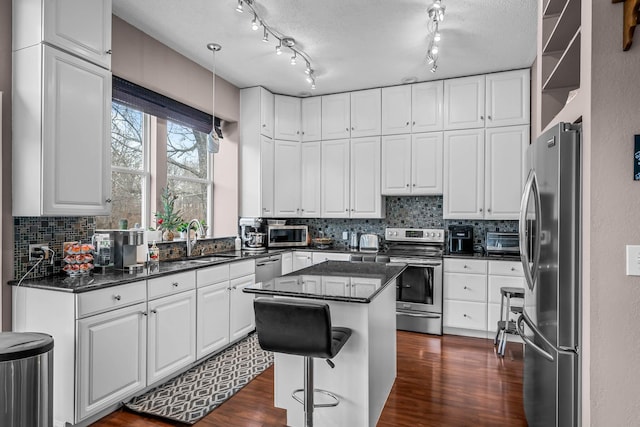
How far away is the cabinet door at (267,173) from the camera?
4.65 m

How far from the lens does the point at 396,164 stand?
4.57 meters

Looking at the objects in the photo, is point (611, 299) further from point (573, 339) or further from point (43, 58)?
point (43, 58)

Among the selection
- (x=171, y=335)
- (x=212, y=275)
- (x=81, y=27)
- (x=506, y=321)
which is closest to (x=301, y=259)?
(x=212, y=275)

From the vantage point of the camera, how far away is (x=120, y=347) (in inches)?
94.2

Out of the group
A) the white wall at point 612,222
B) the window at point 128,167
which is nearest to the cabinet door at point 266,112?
the window at point 128,167

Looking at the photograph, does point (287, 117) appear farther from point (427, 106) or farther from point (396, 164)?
point (427, 106)

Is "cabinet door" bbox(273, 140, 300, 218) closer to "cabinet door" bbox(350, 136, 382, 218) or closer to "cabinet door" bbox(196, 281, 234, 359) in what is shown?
"cabinet door" bbox(350, 136, 382, 218)

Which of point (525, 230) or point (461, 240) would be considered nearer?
point (525, 230)

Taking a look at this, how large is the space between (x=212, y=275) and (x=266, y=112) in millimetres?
2357

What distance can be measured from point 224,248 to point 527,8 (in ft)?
12.3

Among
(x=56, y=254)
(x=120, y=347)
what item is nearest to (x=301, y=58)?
(x=56, y=254)

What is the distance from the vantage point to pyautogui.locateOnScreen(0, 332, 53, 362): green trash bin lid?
5.43ft

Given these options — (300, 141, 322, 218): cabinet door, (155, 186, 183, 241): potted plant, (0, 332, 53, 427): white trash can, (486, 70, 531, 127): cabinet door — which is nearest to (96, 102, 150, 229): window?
(155, 186, 183, 241): potted plant

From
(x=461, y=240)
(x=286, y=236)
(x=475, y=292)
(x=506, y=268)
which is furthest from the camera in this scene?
(x=286, y=236)
